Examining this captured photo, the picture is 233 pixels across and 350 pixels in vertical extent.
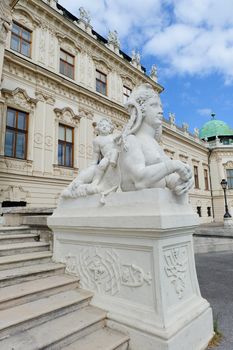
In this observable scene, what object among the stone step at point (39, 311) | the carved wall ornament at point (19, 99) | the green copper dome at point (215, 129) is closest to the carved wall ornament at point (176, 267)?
the stone step at point (39, 311)

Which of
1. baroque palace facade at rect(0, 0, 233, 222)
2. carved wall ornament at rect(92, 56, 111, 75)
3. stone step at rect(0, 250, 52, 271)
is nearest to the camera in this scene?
stone step at rect(0, 250, 52, 271)

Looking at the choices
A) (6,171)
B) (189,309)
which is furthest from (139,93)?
(6,171)

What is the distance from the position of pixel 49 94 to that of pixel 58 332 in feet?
43.4

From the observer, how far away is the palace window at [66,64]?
1465 centimetres

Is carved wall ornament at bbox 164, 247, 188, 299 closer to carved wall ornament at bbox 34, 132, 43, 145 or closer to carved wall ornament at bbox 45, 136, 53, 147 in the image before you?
carved wall ornament at bbox 34, 132, 43, 145

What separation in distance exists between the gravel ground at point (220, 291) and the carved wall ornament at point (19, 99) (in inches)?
426

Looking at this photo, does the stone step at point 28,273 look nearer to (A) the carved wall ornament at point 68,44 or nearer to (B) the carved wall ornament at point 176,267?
(B) the carved wall ornament at point 176,267

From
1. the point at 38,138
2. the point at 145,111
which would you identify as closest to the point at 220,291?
the point at 145,111

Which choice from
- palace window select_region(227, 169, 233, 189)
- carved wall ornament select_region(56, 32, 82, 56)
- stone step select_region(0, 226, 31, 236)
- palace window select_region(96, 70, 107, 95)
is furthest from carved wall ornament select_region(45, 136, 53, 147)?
palace window select_region(227, 169, 233, 189)

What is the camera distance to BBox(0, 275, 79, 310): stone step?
2.16m

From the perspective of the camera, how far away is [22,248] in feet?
10.4

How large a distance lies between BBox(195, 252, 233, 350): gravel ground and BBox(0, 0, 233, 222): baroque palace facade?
888 cm

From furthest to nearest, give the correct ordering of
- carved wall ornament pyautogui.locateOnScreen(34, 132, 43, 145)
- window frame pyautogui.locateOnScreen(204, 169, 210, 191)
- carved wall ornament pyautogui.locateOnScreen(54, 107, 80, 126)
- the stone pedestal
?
1. window frame pyautogui.locateOnScreen(204, 169, 210, 191)
2. carved wall ornament pyautogui.locateOnScreen(54, 107, 80, 126)
3. carved wall ornament pyautogui.locateOnScreen(34, 132, 43, 145)
4. the stone pedestal

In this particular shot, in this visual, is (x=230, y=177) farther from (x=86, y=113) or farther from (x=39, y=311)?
(x=39, y=311)
